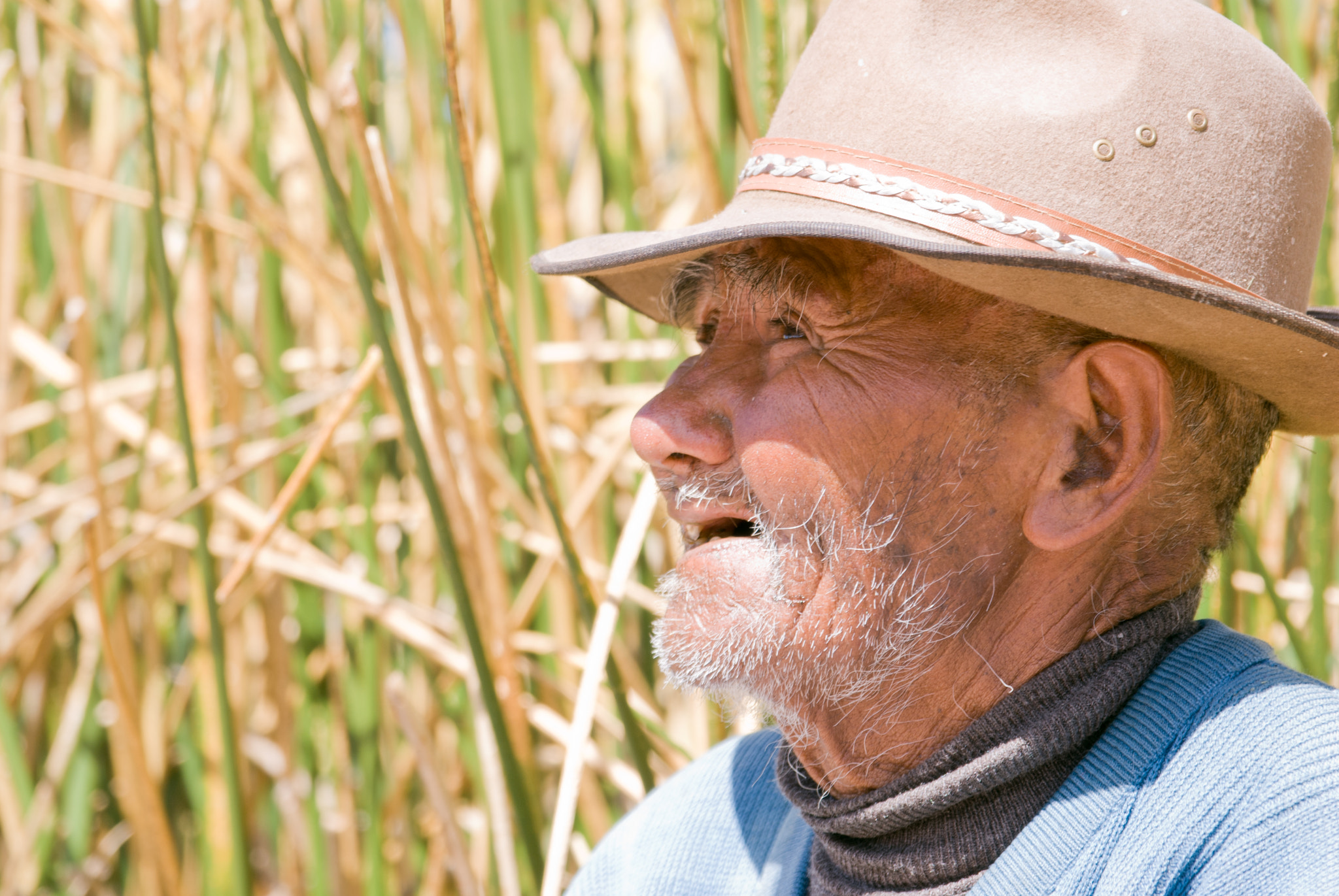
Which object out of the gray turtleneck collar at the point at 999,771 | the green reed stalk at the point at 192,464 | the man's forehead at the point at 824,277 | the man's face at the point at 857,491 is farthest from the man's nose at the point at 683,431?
the green reed stalk at the point at 192,464

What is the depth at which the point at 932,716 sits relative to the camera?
3.10 feet

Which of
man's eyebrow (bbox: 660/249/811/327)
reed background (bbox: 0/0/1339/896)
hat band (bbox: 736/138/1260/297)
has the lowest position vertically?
reed background (bbox: 0/0/1339/896)

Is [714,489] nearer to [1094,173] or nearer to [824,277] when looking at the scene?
[824,277]

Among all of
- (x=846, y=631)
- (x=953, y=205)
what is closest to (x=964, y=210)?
(x=953, y=205)

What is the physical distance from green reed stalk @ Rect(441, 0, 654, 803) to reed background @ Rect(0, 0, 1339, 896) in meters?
0.02

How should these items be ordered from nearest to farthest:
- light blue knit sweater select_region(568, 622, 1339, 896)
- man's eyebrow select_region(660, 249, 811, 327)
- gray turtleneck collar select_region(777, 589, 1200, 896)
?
light blue knit sweater select_region(568, 622, 1339, 896), gray turtleneck collar select_region(777, 589, 1200, 896), man's eyebrow select_region(660, 249, 811, 327)

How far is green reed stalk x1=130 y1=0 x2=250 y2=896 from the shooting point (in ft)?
3.38

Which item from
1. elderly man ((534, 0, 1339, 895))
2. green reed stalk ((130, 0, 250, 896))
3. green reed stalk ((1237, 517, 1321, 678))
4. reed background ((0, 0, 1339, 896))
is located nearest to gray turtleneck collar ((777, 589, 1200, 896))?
elderly man ((534, 0, 1339, 895))

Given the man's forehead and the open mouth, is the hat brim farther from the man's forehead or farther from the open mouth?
the open mouth

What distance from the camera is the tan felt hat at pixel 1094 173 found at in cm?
80

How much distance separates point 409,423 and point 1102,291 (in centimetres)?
56

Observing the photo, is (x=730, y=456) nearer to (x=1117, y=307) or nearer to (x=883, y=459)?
(x=883, y=459)

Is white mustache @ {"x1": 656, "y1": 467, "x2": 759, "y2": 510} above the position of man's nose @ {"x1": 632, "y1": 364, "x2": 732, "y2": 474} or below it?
below

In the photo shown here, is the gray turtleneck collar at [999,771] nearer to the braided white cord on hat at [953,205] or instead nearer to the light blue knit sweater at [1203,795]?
the light blue knit sweater at [1203,795]
